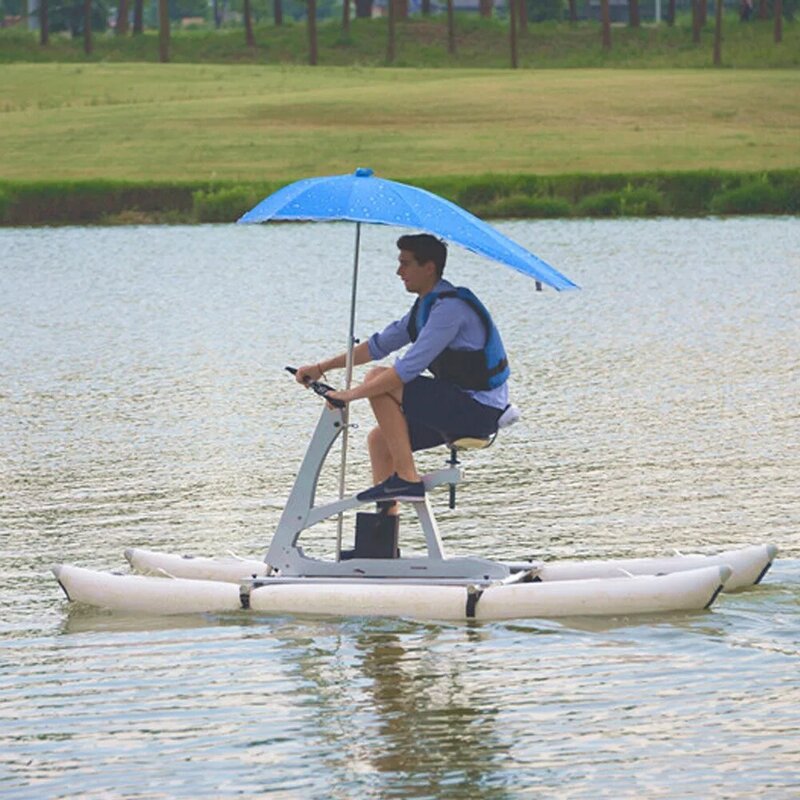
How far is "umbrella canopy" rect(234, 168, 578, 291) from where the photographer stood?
382 inches

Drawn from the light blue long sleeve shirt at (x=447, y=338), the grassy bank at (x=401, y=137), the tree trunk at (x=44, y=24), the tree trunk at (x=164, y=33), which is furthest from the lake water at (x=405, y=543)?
the tree trunk at (x=44, y=24)

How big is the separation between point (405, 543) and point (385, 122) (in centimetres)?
5590

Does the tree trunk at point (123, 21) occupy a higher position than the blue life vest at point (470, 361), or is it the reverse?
the tree trunk at point (123, 21)

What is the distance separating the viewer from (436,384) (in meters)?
10.0

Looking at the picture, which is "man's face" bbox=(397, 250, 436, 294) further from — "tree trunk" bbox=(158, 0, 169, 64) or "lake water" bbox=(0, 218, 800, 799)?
"tree trunk" bbox=(158, 0, 169, 64)

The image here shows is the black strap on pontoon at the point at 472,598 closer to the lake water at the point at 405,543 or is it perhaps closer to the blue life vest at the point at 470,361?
the lake water at the point at 405,543

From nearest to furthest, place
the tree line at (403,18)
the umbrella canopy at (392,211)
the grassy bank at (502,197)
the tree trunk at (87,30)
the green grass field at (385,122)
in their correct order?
the umbrella canopy at (392,211), the grassy bank at (502,197), the green grass field at (385,122), the tree line at (403,18), the tree trunk at (87,30)

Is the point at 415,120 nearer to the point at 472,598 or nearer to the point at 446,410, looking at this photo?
the point at 446,410

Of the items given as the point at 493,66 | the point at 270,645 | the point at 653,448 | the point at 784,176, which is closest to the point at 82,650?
the point at 270,645

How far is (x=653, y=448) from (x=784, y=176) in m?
34.4

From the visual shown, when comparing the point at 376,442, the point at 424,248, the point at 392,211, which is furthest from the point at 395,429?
the point at 392,211

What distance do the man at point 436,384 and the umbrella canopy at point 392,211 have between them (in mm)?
198

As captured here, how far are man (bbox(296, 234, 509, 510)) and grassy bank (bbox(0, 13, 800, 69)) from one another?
79.0 m

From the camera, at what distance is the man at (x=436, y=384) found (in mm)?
9953
